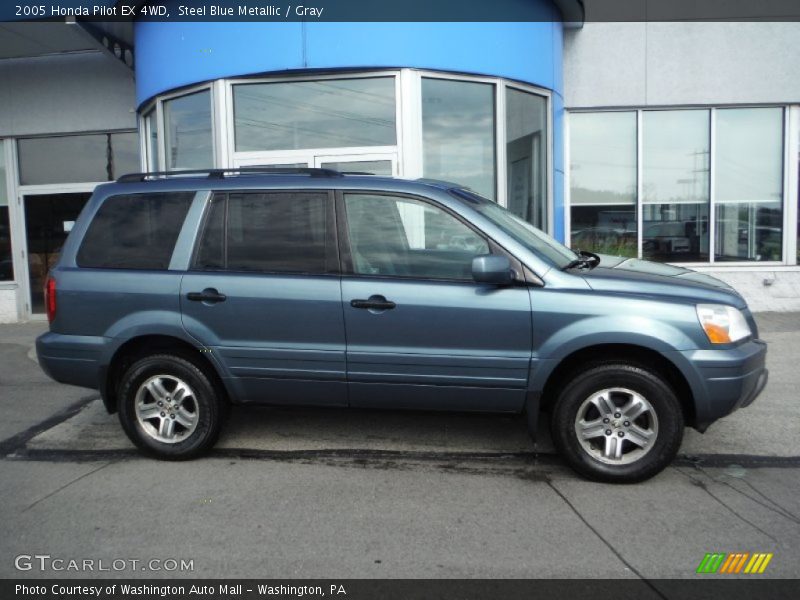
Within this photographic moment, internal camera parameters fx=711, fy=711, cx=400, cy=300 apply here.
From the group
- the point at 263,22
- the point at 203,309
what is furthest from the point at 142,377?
the point at 263,22

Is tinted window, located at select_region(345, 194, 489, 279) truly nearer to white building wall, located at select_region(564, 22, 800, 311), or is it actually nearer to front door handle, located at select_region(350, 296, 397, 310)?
front door handle, located at select_region(350, 296, 397, 310)

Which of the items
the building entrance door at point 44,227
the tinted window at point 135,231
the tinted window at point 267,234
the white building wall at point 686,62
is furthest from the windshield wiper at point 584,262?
the building entrance door at point 44,227

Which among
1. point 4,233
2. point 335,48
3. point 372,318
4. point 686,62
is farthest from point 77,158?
point 686,62

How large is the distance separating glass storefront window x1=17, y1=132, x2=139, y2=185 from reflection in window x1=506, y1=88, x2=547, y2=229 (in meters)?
6.37

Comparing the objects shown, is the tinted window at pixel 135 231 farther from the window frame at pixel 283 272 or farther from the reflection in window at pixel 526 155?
the reflection in window at pixel 526 155

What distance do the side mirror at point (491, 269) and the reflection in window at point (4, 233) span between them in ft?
35.2

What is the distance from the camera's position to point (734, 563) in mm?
3375

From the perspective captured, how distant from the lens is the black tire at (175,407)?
4812mm

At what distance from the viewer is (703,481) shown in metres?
4.45

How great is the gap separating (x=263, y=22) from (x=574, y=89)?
5.05 m

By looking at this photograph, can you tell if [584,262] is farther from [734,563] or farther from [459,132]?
[459,132]

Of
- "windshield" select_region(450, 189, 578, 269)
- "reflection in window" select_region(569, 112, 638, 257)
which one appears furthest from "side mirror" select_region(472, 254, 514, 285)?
"reflection in window" select_region(569, 112, 638, 257)

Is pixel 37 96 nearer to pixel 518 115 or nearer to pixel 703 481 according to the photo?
pixel 518 115

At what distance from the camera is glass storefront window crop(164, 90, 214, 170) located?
30.6ft
